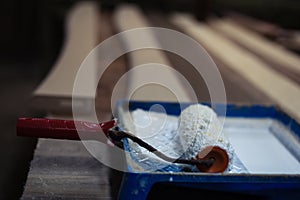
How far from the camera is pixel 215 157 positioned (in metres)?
0.60

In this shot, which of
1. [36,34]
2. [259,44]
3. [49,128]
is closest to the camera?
[49,128]

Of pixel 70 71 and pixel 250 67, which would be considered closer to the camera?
pixel 70 71

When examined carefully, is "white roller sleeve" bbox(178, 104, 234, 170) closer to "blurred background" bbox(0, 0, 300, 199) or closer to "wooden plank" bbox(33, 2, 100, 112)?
"wooden plank" bbox(33, 2, 100, 112)

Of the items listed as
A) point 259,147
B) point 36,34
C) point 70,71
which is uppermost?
point 259,147

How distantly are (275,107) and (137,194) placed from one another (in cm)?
41

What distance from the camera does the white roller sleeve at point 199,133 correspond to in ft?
2.03

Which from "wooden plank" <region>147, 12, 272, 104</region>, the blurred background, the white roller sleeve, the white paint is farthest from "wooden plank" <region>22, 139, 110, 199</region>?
the blurred background

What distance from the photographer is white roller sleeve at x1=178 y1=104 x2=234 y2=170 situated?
618 millimetres

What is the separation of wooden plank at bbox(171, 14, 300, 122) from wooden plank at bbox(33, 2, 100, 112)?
43cm

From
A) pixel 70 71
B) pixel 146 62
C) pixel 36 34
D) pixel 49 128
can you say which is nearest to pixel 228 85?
pixel 146 62

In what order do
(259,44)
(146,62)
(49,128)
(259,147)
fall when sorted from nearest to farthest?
(49,128)
(259,147)
(146,62)
(259,44)

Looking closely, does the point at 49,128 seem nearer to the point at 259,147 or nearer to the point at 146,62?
the point at 259,147

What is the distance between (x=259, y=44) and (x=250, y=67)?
42cm

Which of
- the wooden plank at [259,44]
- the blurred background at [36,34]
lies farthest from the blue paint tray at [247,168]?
the blurred background at [36,34]
